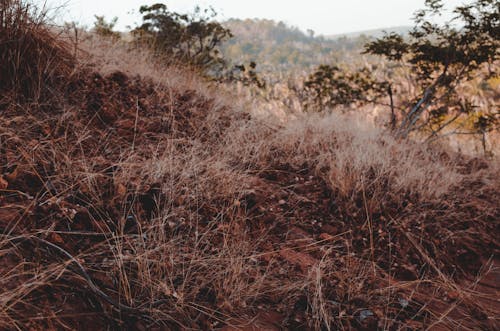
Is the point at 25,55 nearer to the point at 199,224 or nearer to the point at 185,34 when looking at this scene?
the point at 199,224

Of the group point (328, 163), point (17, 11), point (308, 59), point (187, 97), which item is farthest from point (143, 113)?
point (308, 59)

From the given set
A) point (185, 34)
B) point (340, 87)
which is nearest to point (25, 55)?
point (185, 34)

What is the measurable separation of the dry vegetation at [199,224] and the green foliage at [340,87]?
3942mm

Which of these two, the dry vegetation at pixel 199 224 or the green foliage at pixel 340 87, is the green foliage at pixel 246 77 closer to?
the green foliage at pixel 340 87

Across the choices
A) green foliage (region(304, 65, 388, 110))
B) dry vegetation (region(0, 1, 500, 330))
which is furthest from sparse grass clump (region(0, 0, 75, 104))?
green foliage (region(304, 65, 388, 110))

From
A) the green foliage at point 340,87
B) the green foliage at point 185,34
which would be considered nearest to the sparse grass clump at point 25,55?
the green foliage at point 185,34

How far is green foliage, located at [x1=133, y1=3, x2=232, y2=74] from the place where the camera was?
19.2 feet

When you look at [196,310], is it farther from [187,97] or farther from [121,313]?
[187,97]

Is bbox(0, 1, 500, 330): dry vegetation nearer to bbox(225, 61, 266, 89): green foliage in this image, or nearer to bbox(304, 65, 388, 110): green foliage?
bbox(225, 61, 266, 89): green foliage

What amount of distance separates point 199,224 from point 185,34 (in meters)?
5.05

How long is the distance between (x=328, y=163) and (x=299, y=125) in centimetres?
110

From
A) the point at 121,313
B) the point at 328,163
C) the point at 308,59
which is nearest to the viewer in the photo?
the point at 121,313

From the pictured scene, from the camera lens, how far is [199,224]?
62.8 inches

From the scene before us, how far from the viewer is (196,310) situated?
3.84 feet
